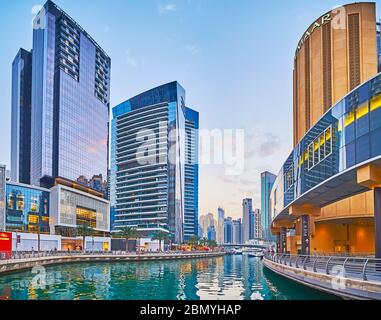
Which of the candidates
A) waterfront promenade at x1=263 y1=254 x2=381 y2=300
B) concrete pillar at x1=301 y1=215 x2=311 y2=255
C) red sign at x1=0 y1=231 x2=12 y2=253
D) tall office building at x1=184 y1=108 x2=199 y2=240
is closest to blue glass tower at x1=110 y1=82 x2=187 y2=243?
tall office building at x1=184 y1=108 x2=199 y2=240

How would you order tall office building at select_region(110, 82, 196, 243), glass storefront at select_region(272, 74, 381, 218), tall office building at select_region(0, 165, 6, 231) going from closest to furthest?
1. glass storefront at select_region(272, 74, 381, 218)
2. tall office building at select_region(0, 165, 6, 231)
3. tall office building at select_region(110, 82, 196, 243)

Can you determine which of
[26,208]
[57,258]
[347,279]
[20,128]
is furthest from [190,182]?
[347,279]

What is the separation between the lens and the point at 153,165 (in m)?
174

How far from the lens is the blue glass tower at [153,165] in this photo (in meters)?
170

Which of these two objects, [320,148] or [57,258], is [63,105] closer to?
[57,258]

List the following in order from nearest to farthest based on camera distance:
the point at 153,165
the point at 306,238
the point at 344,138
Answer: the point at 344,138
the point at 306,238
the point at 153,165

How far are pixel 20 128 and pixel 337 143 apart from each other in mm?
124773

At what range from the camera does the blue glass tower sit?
559ft

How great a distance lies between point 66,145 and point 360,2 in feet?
304

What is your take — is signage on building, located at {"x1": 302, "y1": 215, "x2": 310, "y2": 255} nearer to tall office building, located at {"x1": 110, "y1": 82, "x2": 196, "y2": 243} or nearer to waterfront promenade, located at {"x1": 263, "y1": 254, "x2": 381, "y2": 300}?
waterfront promenade, located at {"x1": 263, "y1": 254, "x2": 381, "y2": 300}
